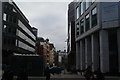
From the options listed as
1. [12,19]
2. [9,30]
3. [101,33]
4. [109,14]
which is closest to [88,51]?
[101,33]

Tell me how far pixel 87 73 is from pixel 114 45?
37967 mm

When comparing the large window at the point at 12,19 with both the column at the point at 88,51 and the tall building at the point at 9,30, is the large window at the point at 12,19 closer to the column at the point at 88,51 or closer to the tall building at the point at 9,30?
the tall building at the point at 9,30

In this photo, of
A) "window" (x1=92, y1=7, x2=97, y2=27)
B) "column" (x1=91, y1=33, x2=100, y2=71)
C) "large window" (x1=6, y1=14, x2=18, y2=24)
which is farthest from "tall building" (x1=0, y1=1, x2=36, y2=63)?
"column" (x1=91, y1=33, x2=100, y2=71)

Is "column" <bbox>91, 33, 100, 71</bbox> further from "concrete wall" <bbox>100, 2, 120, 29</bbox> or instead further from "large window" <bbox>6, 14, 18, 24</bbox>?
"large window" <bbox>6, 14, 18, 24</bbox>

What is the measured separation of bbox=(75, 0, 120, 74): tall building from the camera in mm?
44103

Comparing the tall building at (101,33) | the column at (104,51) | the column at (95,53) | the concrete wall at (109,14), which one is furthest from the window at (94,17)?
the column at (104,51)

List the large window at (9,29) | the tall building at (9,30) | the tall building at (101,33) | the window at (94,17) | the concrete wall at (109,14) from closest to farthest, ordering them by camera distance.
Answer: the concrete wall at (109,14), the tall building at (101,33), the window at (94,17), the tall building at (9,30), the large window at (9,29)

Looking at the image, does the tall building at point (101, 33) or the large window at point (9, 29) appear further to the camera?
the large window at point (9, 29)

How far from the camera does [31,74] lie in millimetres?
38781

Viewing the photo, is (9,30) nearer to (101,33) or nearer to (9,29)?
(9,29)

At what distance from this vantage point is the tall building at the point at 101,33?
44103 mm

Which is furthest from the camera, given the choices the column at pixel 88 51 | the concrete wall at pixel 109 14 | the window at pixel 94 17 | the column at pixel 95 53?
the column at pixel 88 51

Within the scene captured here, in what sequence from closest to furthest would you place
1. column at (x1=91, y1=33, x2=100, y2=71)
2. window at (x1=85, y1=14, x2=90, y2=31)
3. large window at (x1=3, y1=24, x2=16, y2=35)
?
column at (x1=91, y1=33, x2=100, y2=71)
window at (x1=85, y1=14, x2=90, y2=31)
large window at (x1=3, y1=24, x2=16, y2=35)

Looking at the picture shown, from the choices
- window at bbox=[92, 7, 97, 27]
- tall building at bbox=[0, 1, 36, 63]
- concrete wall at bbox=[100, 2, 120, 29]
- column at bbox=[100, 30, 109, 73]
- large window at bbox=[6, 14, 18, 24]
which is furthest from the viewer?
large window at bbox=[6, 14, 18, 24]
